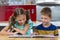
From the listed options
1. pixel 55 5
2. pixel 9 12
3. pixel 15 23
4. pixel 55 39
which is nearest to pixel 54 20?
pixel 55 5

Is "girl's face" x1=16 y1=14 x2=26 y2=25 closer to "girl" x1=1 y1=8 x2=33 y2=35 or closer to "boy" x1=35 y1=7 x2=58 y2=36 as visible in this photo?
"girl" x1=1 y1=8 x2=33 y2=35

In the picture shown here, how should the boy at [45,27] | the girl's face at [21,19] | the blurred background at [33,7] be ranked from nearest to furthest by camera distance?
the boy at [45,27]
the girl's face at [21,19]
the blurred background at [33,7]

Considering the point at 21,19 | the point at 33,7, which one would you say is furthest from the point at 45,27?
the point at 33,7

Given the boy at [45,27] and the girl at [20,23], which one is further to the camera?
the girl at [20,23]

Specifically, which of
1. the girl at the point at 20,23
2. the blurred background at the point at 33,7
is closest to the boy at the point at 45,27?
the girl at the point at 20,23

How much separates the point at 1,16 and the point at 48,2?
82 cm

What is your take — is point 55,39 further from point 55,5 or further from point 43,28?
point 55,5

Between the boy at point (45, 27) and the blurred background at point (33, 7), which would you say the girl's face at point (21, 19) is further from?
the blurred background at point (33, 7)

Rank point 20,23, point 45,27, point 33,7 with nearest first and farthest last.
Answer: point 45,27, point 20,23, point 33,7

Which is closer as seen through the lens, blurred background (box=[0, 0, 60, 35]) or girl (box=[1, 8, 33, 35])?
girl (box=[1, 8, 33, 35])

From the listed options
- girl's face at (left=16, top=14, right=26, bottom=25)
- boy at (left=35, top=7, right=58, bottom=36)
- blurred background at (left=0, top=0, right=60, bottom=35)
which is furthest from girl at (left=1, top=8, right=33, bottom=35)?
blurred background at (left=0, top=0, right=60, bottom=35)

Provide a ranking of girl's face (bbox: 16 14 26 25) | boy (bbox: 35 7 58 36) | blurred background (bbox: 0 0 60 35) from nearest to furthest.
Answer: boy (bbox: 35 7 58 36) < girl's face (bbox: 16 14 26 25) < blurred background (bbox: 0 0 60 35)

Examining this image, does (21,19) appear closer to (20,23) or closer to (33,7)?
(20,23)

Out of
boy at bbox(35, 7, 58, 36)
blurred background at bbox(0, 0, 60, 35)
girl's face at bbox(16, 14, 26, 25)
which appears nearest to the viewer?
boy at bbox(35, 7, 58, 36)
